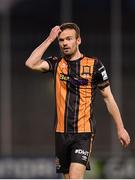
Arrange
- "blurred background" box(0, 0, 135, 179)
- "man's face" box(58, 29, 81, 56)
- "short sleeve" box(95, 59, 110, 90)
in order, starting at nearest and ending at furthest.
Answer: "man's face" box(58, 29, 81, 56) < "short sleeve" box(95, 59, 110, 90) < "blurred background" box(0, 0, 135, 179)

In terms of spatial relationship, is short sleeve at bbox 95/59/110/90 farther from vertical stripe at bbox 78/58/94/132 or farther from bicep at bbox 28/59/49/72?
bicep at bbox 28/59/49/72

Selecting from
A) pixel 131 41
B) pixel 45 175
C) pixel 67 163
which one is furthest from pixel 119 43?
pixel 67 163

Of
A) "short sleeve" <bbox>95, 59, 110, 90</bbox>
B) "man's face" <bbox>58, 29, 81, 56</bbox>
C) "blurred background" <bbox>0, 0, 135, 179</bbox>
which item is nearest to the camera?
"man's face" <bbox>58, 29, 81, 56</bbox>

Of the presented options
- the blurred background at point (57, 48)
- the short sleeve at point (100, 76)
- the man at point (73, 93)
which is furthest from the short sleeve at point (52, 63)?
the blurred background at point (57, 48)

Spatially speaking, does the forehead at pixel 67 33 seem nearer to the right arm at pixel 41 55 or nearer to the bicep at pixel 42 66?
the right arm at pixel 41 55

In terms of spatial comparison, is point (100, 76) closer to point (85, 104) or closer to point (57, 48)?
point (85, 104)

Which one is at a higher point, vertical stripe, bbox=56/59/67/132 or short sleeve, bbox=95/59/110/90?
short sleeve, bbox=95/59/110/90

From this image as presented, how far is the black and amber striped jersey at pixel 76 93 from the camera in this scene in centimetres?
604

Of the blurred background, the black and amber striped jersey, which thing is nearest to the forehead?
the black and amber striped jersey

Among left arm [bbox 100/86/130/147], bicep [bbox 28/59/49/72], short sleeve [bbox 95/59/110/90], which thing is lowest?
left arm [bbox 100/86/130/147]

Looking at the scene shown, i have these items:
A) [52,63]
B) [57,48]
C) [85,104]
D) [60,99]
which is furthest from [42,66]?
[57,48]

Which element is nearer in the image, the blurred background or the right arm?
the right arm

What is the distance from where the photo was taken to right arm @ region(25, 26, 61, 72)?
600 cm

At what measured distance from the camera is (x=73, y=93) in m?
6.05
